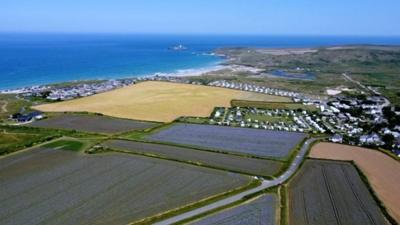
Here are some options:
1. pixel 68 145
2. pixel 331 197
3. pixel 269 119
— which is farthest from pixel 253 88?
pixel 331 197

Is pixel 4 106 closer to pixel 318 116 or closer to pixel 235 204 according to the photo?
pixel 235 204

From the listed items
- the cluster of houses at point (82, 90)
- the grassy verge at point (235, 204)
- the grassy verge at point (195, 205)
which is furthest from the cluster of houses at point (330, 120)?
the cluster of houses at point (82, 90)

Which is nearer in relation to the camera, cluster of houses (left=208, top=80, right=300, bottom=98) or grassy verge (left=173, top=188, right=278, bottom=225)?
grassy verge (left=173, top=188, right=278, bottom=225)

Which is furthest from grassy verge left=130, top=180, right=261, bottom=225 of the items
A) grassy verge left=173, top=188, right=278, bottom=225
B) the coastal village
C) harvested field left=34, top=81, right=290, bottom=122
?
harvested field left=34, top=81, right=290, bottom=122

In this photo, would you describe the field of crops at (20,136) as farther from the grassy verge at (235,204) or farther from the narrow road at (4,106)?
the grassy verge at (235,204)

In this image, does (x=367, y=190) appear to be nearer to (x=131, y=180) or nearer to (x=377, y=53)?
(x=131, y=180)

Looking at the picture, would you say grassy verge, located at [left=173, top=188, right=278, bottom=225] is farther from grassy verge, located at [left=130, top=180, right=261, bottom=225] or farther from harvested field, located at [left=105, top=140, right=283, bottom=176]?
harvested field, located at [left=105, top=140, right=283, bottom=176]
